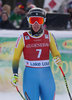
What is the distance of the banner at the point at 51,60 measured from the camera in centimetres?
566

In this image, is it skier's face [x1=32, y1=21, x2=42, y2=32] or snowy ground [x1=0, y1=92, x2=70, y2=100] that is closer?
skier's face [x1=32, y1=21, x2=42, y2=32]

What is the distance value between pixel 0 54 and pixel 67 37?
157cm

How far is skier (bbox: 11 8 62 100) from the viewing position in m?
3.59

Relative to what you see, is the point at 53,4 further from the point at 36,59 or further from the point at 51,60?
→ the point at 36,59

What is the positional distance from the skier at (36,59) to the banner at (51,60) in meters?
1.98

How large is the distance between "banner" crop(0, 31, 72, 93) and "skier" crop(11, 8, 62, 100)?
1982mm

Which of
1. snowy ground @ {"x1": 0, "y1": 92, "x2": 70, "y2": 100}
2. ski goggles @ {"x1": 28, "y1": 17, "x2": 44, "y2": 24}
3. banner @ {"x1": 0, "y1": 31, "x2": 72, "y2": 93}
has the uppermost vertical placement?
ski goggles @ {"x1": 28, "y1": 17, "x2": 44, "y2": 24}

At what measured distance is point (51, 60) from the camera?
5.72 metres

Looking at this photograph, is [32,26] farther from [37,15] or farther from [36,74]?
[36,74]

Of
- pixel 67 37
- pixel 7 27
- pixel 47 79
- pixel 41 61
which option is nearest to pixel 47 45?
pixel 41 61

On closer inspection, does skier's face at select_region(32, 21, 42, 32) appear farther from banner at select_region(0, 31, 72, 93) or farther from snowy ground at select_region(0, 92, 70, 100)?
snowy ground at select_region(0, 92, 70, 100)

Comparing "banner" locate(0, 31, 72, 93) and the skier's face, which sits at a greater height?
the skier's face

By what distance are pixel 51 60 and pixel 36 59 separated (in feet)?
6.93

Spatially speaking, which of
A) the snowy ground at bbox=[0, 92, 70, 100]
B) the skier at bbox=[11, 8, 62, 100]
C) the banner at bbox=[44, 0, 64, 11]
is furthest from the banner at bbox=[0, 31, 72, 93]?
the banner at bbox=[44, 0, 64, 11]
